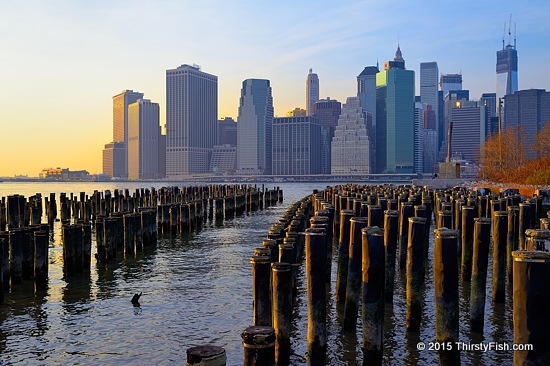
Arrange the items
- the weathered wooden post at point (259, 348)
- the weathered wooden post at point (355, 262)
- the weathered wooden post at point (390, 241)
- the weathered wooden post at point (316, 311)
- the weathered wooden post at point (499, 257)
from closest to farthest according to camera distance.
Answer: the weathered wooden post at point (259, 348), the weathered wooden post at point (316, 311), the weathered wooden post at point (355, 262), the weathered wooden post at point (499, 257), the weathered wooden post at point (390, 241)

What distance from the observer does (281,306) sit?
1157 centimetres

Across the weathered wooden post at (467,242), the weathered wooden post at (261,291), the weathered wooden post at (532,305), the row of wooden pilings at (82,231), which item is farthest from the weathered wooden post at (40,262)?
the weathered wooden post at (532,305)

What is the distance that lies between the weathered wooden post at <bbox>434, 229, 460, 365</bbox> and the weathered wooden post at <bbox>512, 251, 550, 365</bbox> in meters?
2.99

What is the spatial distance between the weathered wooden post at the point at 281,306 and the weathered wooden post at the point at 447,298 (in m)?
3.22

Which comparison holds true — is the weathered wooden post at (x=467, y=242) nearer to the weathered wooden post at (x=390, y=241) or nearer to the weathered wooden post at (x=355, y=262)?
the weathered wooden post at (x=390, y=241)

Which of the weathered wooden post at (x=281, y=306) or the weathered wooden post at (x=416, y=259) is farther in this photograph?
the weathered wooden post at (x=416, y=259)

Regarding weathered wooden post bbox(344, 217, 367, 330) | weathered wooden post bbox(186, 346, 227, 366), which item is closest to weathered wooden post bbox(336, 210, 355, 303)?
weathered wooden post bbox(344, 217, 367, 330)

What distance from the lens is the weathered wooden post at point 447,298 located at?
37.5 feet

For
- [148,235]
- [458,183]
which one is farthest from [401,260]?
[458,183]

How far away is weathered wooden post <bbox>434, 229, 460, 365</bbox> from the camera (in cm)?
1143

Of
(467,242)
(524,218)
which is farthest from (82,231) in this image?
(524,218)

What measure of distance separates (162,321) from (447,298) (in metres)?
8.65

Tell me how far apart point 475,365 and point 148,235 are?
23.6 m

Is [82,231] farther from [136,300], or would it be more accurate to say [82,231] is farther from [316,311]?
[316,311]
